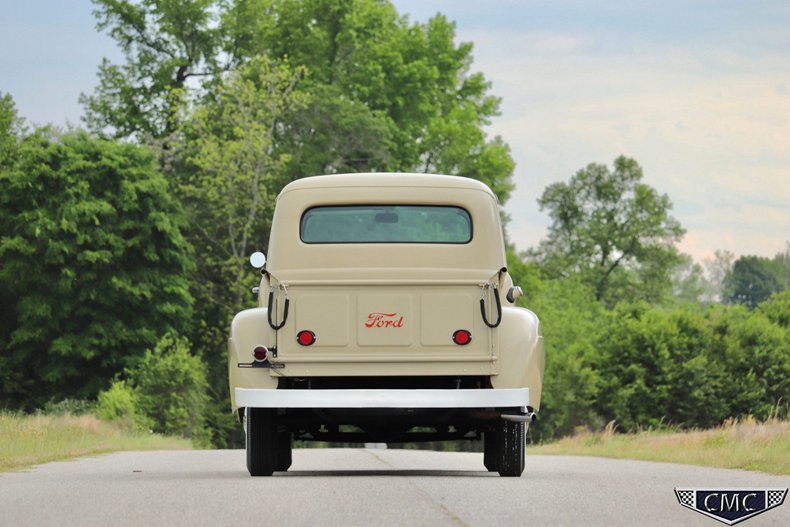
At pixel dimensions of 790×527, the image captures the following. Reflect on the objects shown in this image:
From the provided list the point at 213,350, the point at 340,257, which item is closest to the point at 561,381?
the point at 213,350

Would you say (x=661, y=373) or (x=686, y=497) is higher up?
(x=686, y=497)

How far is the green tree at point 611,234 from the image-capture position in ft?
242

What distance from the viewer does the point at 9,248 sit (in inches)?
1879

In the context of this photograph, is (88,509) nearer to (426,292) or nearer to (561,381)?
(426,292)

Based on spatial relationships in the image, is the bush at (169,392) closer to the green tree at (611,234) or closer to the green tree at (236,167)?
the green tree at (236,167)

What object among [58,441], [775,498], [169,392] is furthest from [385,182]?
[169,392]

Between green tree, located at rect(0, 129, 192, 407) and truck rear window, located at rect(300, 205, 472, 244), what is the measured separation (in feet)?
109

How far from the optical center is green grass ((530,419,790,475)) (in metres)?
16.4

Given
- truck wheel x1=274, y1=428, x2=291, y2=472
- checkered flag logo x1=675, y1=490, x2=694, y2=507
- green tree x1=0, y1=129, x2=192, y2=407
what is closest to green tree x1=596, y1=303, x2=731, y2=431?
green tree x1=0, y1=129, x2=192, y2=407

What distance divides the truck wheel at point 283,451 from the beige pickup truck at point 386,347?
16 cm

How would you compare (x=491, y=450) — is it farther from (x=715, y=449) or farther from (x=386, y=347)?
(x=715, y=449)

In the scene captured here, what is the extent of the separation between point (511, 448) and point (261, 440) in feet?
7.90

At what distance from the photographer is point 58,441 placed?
80.6ft

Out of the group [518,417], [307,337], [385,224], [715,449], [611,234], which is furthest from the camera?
[611,234]
